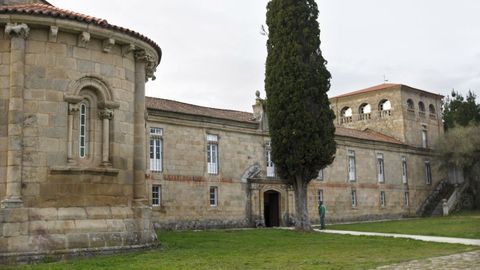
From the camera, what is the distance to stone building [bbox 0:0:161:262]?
490 inches

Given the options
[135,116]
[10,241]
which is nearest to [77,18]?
[135,116]

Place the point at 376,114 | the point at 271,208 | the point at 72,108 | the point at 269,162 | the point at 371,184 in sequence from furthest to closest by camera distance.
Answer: the point at 376,114
the point at 371,184
the point at 271,208
the point at 269,162
the point at 72,108

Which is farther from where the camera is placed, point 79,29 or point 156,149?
point 156,149

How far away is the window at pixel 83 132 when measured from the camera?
1356 centimetres

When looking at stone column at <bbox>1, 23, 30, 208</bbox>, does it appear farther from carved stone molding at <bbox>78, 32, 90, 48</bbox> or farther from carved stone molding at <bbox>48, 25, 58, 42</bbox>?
carved stone molding at <bbox>78, 32, 90, 48</bbox>

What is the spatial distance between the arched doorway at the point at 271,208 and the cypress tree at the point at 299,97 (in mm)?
7368

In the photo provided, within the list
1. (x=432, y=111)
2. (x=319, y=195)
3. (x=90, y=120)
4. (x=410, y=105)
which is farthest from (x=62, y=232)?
(x=432, y=111)

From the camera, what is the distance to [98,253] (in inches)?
511

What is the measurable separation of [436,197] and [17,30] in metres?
39.9

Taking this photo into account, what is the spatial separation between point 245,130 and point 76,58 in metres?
18.0

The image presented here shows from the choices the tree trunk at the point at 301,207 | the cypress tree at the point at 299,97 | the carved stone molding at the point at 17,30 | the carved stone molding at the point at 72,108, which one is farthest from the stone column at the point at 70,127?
the tree trunk at the point at 301,207

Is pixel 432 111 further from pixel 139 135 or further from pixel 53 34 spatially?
pixel 53 34

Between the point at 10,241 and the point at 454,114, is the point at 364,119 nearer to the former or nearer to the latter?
the point at 454,114

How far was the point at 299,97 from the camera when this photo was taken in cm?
2447
